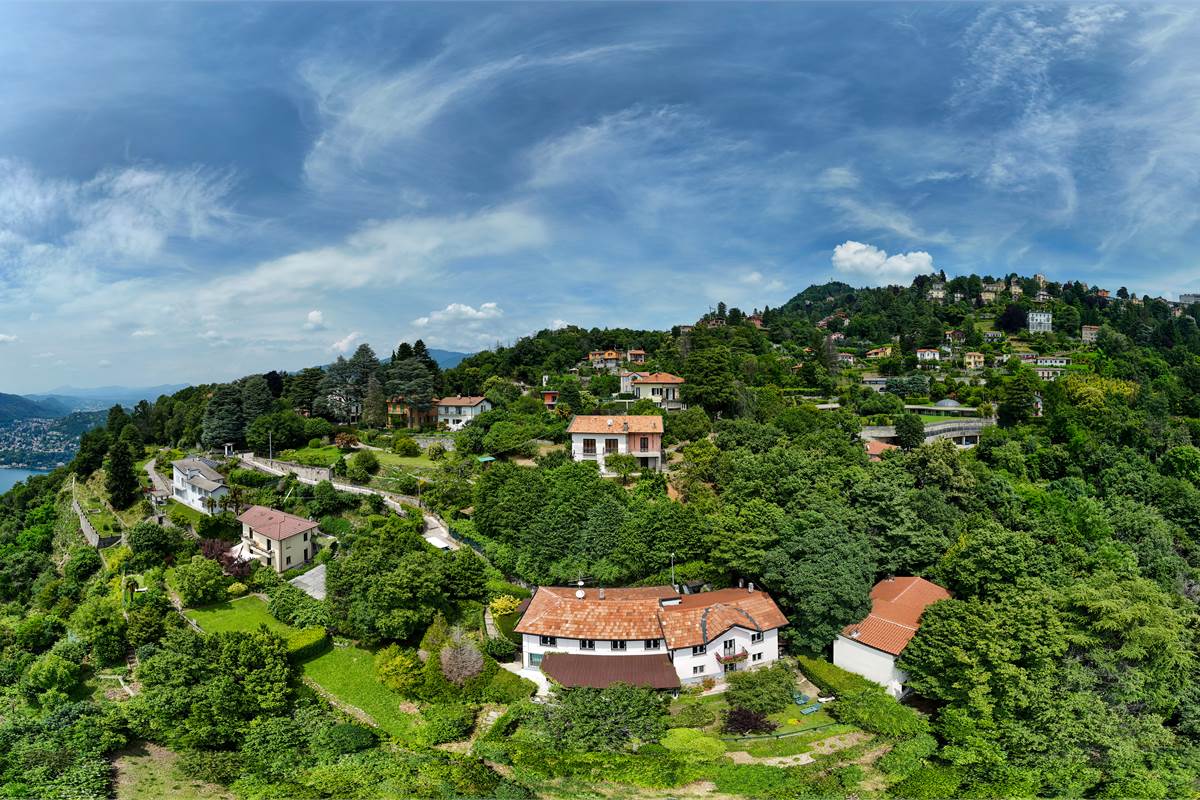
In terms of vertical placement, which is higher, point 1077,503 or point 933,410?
point 933,410

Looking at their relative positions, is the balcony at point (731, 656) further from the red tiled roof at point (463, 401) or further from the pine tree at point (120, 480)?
the pine tree at point (120, 480)

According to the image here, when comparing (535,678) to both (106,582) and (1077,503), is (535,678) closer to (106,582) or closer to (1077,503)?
(106,582)

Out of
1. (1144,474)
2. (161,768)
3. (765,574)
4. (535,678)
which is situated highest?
(1144,474)

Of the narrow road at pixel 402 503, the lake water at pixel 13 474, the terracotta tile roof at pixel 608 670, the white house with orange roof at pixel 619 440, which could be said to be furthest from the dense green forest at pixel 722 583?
the lake water at pixel 13 474

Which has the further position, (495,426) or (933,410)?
(933,410)

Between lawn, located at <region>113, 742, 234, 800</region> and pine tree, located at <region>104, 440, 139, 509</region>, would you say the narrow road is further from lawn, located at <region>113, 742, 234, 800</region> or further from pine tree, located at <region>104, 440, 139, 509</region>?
lawn, located at <region>113, 742, 234, 800</region>

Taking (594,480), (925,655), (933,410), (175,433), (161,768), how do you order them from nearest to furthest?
1. (161,768)
2. (925,655)
3. (594,480)
4. (933,410)
5. (175,433)

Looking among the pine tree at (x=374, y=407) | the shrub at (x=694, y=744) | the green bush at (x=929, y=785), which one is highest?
the pine tree at (x=374, y=407)

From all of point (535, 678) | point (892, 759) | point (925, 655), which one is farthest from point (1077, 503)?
point (535, 678)
